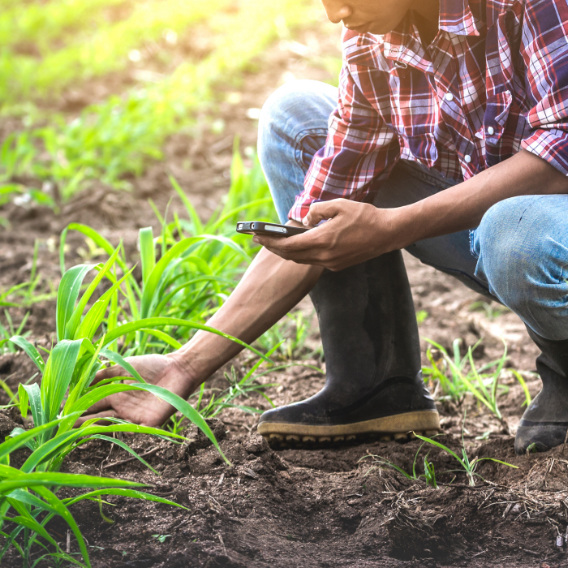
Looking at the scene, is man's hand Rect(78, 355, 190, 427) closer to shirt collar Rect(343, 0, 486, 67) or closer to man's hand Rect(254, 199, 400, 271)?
man's hand Rect(254, 199, 400, 271)

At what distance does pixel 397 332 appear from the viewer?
1672 mm

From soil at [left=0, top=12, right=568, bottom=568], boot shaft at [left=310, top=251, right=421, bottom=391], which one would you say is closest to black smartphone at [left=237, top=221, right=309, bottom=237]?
boot shaft at [left=310, top=251, right=421, bottom=391]

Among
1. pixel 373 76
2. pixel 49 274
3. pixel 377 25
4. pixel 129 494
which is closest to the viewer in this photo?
pixel 129 494

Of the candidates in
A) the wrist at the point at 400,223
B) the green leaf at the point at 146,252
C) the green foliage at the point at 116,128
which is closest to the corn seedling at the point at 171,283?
the green leaf at the point at 146,252

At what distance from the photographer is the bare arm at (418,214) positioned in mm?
1288

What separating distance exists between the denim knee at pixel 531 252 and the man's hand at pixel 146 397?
703mm

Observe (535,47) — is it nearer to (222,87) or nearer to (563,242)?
(563,242)

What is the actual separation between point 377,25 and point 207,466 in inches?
37.6

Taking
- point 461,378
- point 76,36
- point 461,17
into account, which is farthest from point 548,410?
point 76,36

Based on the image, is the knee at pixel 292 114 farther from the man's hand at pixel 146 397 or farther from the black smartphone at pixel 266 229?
the man's hand at pixel 146 397

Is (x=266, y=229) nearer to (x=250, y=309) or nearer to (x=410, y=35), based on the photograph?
(x=250, y=309)

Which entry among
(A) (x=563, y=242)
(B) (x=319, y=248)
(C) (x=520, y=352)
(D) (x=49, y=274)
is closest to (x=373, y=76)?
(B) (x=319, y=248)

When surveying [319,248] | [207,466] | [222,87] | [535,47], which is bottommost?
[207,466]

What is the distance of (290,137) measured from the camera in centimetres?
174
